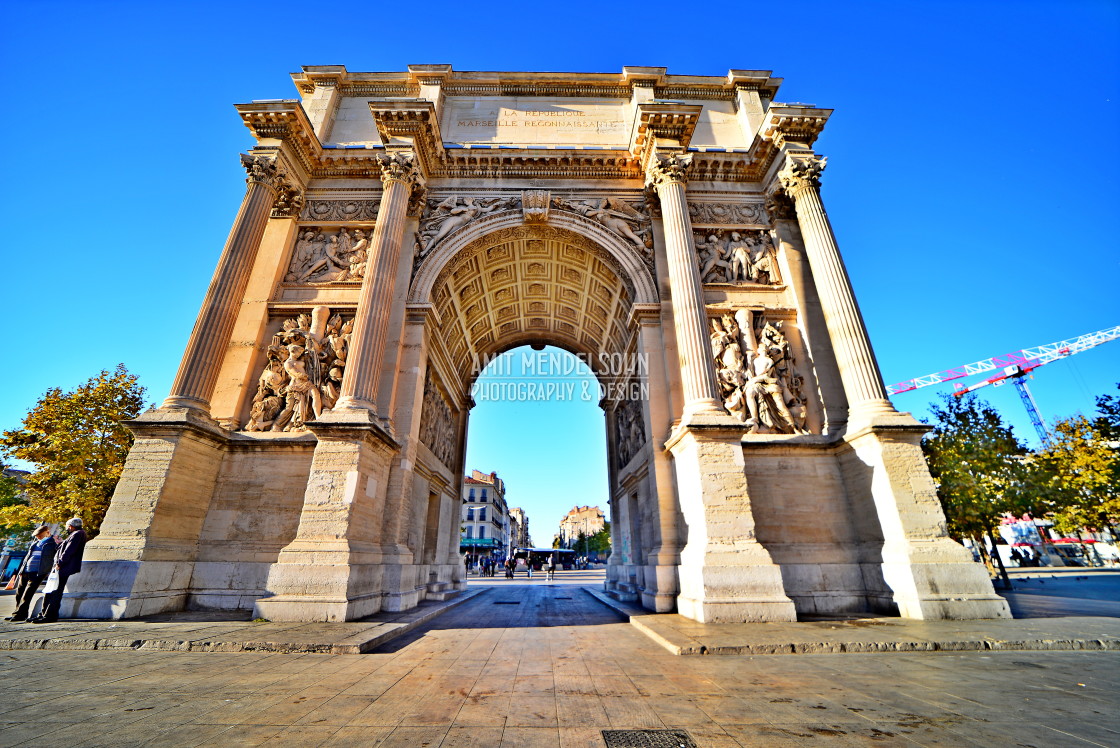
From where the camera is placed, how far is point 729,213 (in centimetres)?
1405

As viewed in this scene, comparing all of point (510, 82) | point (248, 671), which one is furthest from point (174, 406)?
point (510, 82)

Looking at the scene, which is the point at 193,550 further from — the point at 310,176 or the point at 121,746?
the point at 310,176

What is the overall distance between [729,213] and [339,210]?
12345 millimetres

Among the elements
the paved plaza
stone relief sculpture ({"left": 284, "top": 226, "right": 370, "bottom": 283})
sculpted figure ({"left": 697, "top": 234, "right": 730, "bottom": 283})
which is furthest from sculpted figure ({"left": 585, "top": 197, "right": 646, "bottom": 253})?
the paved plaza

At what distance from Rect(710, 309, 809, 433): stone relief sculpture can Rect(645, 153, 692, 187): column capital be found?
420cm

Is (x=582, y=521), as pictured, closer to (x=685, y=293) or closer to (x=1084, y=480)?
(x=1084, y=480)

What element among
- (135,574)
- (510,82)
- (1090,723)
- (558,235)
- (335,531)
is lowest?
(1090,723)

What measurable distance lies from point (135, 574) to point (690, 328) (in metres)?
12.1

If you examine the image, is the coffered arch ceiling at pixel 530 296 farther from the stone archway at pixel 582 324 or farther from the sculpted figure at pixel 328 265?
the sculpted figure at pixel 328 265

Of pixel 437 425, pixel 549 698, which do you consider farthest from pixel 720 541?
pixel 437 425

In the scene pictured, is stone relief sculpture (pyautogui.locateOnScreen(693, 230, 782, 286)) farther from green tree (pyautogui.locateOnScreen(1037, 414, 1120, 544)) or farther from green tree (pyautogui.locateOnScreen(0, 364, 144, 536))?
green tree (pyautogui.locateOnScreen(0, 364, 144, 536))

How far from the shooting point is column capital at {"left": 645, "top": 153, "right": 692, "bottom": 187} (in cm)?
1271

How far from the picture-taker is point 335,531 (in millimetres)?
8352

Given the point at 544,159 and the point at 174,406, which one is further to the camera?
the point at 544,159
